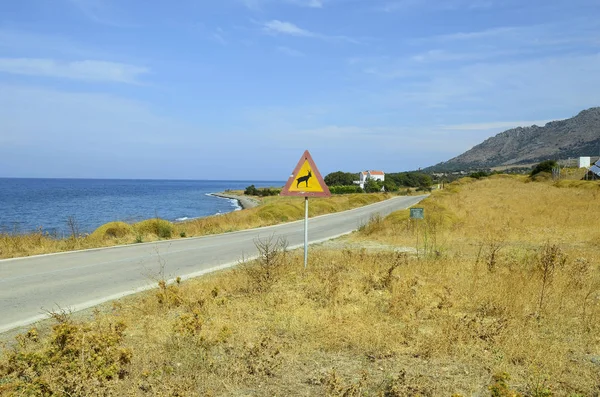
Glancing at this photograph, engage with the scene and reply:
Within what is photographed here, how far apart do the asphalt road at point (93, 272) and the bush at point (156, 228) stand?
3.68 metres

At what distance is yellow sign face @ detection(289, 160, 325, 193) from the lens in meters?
9.52

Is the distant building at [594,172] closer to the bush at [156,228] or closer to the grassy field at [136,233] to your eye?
the grassy field at [136,233]

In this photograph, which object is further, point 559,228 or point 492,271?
point 559,228

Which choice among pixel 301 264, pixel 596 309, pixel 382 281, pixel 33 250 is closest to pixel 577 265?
pixel 596 309

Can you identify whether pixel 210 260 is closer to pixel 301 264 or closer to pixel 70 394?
pixel 301 264

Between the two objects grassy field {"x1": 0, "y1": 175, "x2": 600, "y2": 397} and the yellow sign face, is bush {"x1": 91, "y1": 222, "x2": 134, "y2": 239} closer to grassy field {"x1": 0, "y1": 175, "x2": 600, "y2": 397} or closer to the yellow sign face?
grassy field {"x1": 0, "y1": 175, "x2": 600, "y2": 397}

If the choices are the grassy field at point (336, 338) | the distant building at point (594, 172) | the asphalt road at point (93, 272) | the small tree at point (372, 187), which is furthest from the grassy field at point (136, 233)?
the small tree at point (372, 187)

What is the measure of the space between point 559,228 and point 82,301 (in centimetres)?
1790

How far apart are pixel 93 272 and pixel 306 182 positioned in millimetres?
5737

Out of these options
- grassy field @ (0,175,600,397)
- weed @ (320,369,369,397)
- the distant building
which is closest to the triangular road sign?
grassy field @ (0,175,600,397)

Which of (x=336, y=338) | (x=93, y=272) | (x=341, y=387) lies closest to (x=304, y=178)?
(x=336, y=338)

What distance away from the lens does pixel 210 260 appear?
13297mm

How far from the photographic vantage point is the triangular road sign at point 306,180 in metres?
9.50

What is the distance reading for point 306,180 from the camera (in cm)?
958
